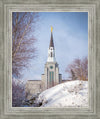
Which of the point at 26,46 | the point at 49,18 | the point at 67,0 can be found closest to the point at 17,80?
the point at 26,46

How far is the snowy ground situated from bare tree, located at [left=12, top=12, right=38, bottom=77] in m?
0.53

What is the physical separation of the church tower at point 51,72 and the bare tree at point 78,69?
0.17 metres

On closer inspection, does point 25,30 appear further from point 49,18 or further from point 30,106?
point 30,106

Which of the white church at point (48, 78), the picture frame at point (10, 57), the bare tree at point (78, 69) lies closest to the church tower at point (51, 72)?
the white church at point (48, 78)

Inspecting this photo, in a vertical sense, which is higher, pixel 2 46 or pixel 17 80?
pixel 2 46

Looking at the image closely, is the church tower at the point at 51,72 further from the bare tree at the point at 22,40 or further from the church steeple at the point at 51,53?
the bare tree at the point at 22,40

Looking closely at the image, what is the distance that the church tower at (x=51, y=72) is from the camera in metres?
2.26

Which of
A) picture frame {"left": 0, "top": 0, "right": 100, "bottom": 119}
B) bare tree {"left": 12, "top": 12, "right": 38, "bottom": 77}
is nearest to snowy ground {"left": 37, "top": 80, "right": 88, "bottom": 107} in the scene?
picture frame {"left": 0, "top": 0, "right": 100, "bottom": 119}

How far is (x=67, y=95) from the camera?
88.7 inches

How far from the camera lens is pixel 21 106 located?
222cm

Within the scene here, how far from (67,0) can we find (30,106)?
1597 mm

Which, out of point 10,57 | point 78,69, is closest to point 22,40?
point 10,57

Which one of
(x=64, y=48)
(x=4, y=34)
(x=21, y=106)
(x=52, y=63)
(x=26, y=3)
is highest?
(x=26, y=3)

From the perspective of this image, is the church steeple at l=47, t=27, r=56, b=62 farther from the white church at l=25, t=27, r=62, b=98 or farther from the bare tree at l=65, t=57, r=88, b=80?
the bare tree at l=65, t=57, r=88, b=80
